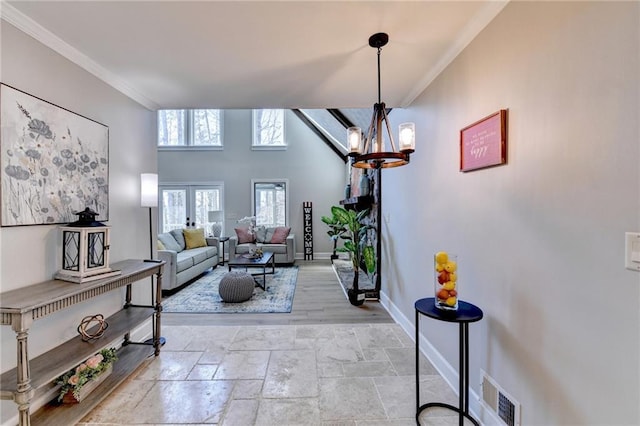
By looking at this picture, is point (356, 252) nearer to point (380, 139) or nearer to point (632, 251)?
point (380, 139)

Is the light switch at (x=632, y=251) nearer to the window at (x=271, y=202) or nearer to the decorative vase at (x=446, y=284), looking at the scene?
the decorative vase at (x=446, y=284)

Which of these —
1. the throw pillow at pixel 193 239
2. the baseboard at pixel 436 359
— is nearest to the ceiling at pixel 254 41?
the baseboard at pixel 436 359

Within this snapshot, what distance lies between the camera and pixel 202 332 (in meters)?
2.96

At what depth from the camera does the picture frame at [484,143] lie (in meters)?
1.49

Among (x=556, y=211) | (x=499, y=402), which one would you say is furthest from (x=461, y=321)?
(x=556, y=211)

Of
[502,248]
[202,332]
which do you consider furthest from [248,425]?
[502,248]

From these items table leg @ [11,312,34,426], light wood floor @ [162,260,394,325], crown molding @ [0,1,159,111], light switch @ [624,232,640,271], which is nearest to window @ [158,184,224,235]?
light wood floor @ [162,260,394,325]

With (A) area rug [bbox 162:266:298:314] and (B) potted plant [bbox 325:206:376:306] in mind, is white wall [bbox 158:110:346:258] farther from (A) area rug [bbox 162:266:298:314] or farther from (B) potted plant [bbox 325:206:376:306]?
(B) potted plant [bbox 325:206:376:306]

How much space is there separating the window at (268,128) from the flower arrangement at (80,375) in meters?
6.14

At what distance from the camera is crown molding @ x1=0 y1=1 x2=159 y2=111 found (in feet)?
5.19

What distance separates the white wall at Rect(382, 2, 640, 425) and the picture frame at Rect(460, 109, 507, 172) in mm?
50

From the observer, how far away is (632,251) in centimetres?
91

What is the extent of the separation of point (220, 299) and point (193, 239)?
2.28 meters

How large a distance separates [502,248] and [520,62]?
96 centimetres
